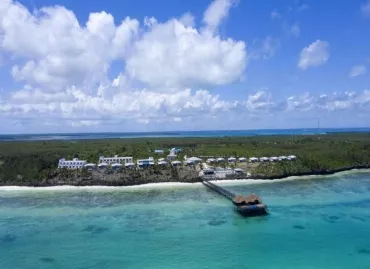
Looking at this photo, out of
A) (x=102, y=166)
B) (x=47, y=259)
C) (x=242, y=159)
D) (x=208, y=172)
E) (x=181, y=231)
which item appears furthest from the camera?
(x=242, y=159)

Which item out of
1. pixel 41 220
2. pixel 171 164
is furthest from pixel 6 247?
pixel 171 164

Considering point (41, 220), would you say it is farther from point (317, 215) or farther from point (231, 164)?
point (231, 164)

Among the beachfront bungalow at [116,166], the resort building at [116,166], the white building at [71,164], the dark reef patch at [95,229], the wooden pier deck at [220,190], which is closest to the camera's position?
the dark reef patch at [95,229]

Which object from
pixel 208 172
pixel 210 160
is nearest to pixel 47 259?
pixel 208 172

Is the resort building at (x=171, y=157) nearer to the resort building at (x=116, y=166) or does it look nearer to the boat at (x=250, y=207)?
the resort building at (x=116, y=166)

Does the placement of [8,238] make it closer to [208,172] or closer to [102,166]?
[102,166]

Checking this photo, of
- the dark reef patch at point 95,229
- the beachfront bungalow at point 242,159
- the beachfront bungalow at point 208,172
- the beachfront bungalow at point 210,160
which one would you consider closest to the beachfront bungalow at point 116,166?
the beachfront bungalow at point 208,172
